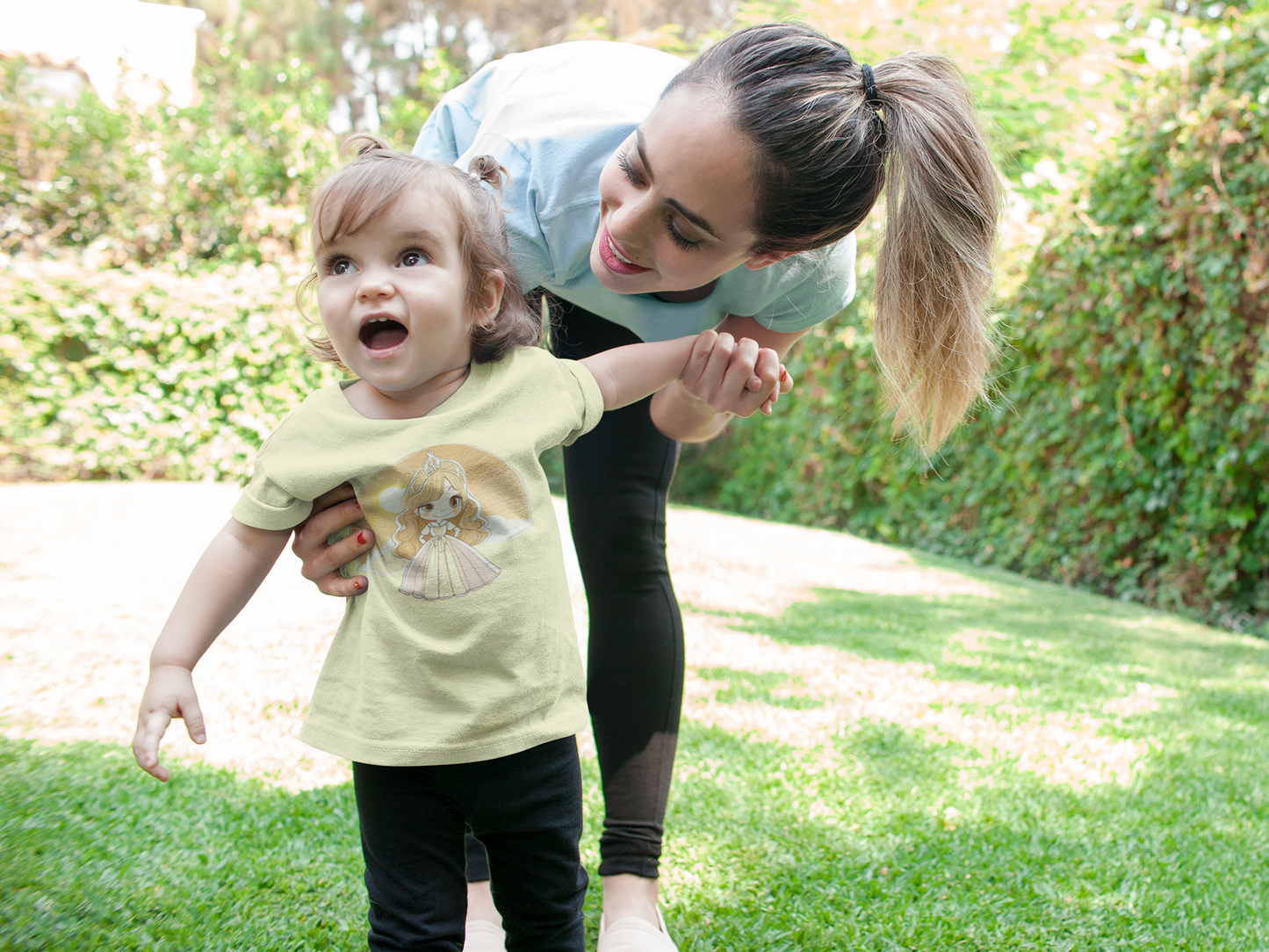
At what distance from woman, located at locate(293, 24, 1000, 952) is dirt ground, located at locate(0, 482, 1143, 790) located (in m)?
0.95

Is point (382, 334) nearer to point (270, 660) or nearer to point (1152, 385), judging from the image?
point (270, 660)

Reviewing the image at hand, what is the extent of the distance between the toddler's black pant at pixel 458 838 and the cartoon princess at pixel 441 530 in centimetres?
25

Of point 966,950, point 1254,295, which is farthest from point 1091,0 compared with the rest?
point 966,950

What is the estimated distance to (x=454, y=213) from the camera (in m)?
1.28

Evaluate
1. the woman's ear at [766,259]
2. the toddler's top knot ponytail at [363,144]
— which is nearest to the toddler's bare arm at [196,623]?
the toddler's top knot ponytail at [363,144]

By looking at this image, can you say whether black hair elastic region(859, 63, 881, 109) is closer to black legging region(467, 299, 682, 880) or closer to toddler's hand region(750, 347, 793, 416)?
toddler's hand region(750, 347, 793, 416)

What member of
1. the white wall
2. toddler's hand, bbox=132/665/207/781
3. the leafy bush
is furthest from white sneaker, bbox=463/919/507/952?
the white wall

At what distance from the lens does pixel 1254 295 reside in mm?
4750

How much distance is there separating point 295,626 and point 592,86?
2.62 metres

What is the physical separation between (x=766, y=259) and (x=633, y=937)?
114 centimetres

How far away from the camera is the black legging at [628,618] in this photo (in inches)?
66.1

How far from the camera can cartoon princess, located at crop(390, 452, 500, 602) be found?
1.22 meters

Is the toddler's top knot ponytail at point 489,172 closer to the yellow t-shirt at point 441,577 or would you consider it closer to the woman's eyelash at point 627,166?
the woman's eyelash at point 627,166

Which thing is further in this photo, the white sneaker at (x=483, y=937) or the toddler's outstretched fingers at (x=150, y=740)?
the white sneaker at (x=483, y=937)
